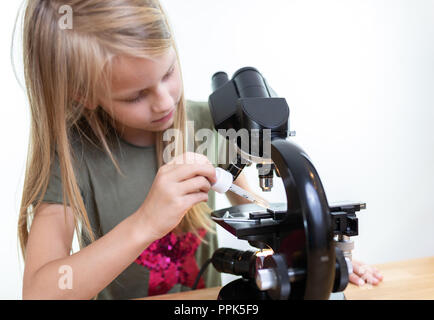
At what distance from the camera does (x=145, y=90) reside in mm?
597

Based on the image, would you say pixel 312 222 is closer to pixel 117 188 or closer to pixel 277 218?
pixel 277 218

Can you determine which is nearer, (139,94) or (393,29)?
(139,94)

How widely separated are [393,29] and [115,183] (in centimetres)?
94

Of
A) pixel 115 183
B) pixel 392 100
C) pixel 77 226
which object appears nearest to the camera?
pixel 77 226

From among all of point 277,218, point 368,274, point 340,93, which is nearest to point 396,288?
point 368,274

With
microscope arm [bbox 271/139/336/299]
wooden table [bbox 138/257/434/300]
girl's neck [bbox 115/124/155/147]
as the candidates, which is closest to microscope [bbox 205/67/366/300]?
microscope arm [bbox 271/139/336/299]

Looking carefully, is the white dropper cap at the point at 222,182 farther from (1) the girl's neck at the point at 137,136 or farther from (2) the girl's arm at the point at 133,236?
(1) the girl's neck at the point at 137,136

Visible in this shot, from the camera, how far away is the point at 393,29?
3.55 feet

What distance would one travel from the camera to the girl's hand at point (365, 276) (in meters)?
0.64

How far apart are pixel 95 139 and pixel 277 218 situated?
0.46 meters

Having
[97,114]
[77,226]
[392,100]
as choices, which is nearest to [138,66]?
[97,114]

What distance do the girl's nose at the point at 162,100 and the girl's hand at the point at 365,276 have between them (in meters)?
0.45

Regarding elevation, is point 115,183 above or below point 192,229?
above

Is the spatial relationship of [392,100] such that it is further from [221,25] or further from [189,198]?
[189,198]
